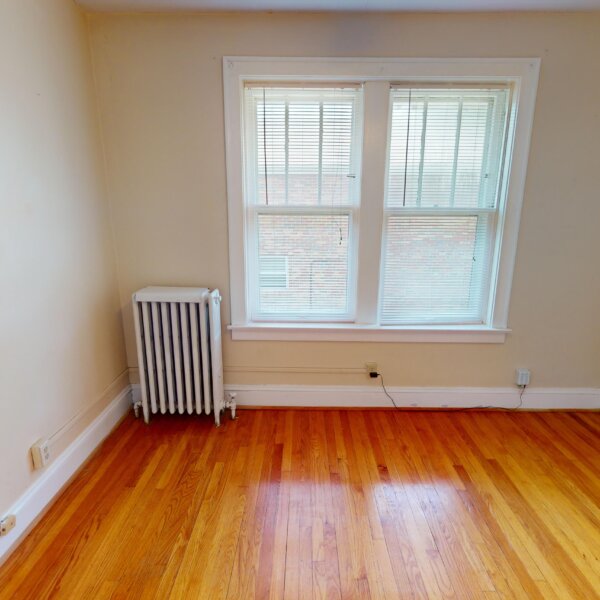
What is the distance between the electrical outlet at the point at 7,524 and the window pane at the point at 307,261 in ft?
5.27

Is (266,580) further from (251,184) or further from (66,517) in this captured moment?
(251,184)

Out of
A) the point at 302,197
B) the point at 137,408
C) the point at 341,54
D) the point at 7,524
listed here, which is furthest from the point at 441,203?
the point at 7,524

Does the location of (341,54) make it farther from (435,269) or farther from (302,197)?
(435,269)

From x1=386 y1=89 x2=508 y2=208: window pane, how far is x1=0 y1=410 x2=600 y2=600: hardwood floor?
152 centimetres

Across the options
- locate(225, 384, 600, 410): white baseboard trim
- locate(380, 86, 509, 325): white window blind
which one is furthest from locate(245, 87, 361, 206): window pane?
locate(225, 384, 600, 410): white baseboard trim

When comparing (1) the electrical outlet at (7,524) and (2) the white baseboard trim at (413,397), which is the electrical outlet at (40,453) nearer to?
(1) the electrical outlet at (7,524)

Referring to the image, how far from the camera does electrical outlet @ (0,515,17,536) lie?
1405 mm

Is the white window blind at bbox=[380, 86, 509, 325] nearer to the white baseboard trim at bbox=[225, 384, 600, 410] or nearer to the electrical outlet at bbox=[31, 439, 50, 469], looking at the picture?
the white baseboard trim at bbox=[225, 384, 600, 410]

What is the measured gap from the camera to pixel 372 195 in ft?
7.26

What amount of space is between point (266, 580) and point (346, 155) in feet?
7.30

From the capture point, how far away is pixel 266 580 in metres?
1.33

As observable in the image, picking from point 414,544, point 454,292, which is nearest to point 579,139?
point 454,292

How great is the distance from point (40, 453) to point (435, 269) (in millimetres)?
2444


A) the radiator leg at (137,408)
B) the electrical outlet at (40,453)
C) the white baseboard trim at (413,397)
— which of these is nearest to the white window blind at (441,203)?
the white baseboard trim at (413,397)
